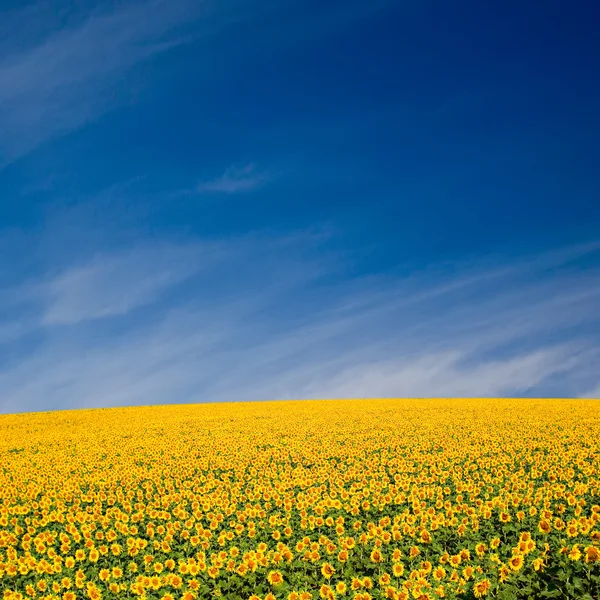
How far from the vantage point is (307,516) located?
12.3m

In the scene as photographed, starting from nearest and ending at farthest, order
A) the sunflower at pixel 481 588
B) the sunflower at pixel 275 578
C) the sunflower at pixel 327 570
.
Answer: the sunflower at pixel 481 588, the sunflower at pixel 275 578, the sunflower at pixel 327 570

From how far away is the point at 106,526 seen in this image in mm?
12633

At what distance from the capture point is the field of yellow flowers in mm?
8758

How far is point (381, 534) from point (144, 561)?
4.89 meters

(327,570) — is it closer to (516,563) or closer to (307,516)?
(516,563)

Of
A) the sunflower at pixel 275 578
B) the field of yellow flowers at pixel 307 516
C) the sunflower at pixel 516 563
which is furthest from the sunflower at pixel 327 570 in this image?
the sunflower at pixel 516 563

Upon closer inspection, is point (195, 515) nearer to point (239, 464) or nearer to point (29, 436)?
point (239, 464)

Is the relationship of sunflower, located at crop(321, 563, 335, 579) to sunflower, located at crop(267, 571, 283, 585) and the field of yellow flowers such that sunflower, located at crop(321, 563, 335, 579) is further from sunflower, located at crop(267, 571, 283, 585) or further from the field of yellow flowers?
sunflower, located at crop(267, 571, 283, 585)

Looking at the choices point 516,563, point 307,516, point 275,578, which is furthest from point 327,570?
point 307,516

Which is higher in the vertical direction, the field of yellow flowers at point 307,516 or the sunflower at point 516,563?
the field of yellow flowers at point 307,516

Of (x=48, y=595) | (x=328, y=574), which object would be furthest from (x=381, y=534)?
(x=48, y=595)

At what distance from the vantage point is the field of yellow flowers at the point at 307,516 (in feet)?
28.7

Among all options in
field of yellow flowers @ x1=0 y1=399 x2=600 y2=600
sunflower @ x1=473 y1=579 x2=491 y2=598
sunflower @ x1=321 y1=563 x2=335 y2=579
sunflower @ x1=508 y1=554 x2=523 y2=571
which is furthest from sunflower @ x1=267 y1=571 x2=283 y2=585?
sunflower @ x1=508 y1=554 x2=523 y2=571

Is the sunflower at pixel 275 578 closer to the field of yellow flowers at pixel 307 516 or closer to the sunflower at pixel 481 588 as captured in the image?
the field of yellow flowers at pixel 307 516
